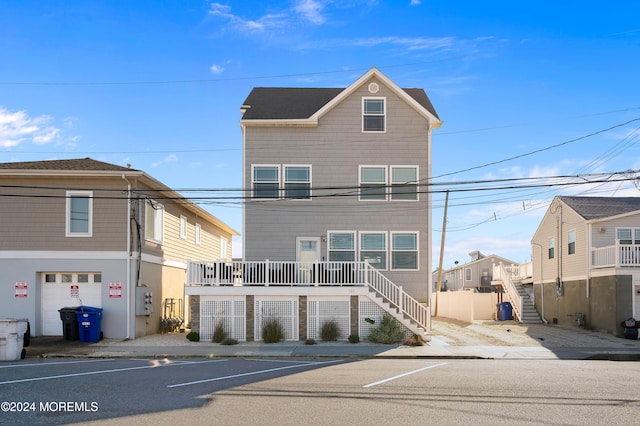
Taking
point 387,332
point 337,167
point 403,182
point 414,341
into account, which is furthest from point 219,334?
point 403,182

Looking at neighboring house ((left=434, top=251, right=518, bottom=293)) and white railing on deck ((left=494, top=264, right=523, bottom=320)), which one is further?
neighboring house ((left=434, top=251, right=518, bottom=293))

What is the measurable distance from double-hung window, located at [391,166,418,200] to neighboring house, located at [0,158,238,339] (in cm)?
958

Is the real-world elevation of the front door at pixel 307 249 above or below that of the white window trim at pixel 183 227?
below

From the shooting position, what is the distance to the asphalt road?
9234mm

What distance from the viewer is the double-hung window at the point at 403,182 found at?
25.0 metres

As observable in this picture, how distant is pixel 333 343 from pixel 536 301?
17.7 metres

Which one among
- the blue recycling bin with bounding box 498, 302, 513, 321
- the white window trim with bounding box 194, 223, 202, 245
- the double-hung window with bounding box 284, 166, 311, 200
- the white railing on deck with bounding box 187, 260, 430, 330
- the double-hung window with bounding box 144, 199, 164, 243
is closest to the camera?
the white railing on deck with bounding box 187, 260, 430, 330

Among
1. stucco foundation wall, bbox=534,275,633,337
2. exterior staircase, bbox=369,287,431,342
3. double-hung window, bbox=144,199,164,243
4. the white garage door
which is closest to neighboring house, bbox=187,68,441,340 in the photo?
exterior staircase, bbox=369,287,431,342

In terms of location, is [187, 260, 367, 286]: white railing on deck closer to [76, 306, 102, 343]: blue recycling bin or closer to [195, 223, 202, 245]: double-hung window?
[76, 306, 102, 343]: blue recycling bin

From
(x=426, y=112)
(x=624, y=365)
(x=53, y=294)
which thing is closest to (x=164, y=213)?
(x=53, y=294)

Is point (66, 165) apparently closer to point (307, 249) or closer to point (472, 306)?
point (307, 249)

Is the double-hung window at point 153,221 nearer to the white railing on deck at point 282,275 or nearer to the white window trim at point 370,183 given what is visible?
the white railing on deck at point 282,275

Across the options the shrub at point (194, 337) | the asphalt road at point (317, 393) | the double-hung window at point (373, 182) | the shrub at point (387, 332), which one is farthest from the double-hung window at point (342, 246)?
the asphalt road at point (317, 393)

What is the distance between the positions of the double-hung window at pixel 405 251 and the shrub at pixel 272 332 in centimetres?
537
